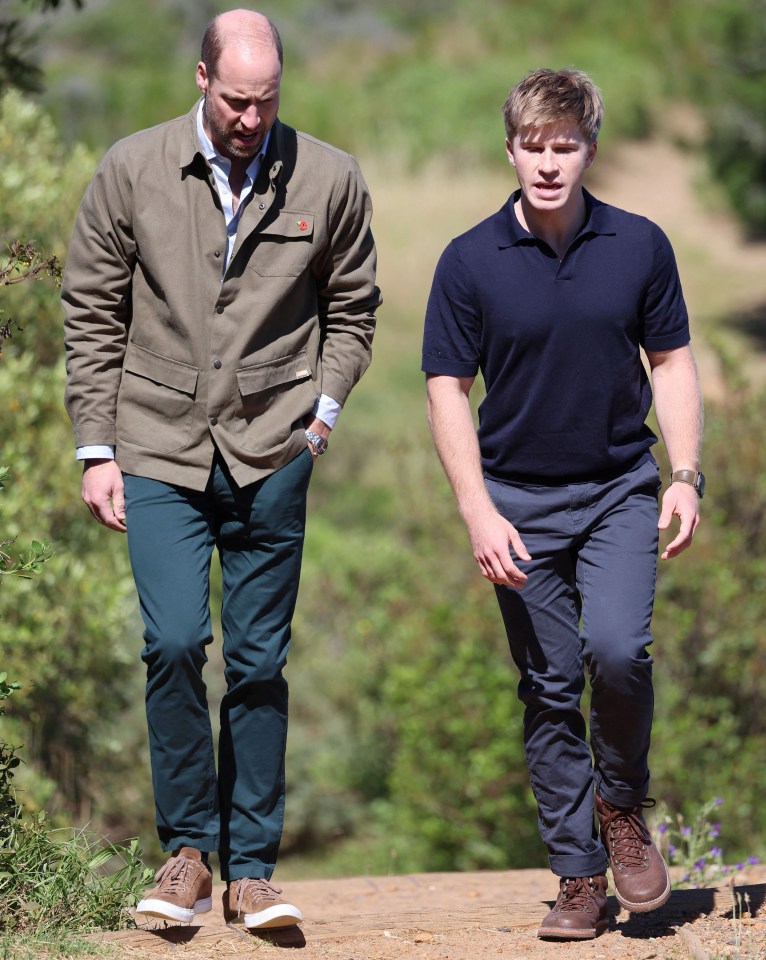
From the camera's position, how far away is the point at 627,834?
388 cm

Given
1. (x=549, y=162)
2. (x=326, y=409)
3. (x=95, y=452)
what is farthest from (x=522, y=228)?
(x=95, y=452)

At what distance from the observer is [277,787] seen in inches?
151

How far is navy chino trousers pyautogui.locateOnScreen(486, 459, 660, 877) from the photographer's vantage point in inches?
148

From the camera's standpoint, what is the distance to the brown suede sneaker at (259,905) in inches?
143

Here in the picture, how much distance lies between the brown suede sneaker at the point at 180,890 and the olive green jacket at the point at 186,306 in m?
0.98

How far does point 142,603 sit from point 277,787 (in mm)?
628

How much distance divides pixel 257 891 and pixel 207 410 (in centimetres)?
126

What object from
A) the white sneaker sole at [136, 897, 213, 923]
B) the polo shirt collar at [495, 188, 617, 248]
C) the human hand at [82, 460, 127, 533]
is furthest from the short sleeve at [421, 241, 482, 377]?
the white sneaker sole at [136, 897, 213, 923]

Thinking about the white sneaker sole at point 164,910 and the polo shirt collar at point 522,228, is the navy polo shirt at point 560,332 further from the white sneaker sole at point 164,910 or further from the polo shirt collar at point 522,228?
the white sneaker sole at point 164,910

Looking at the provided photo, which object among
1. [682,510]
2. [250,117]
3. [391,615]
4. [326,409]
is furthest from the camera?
[391,615]

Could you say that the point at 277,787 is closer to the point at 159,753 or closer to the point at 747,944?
the point at 159,753

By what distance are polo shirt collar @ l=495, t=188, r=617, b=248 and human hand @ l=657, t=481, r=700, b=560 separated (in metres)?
0.71

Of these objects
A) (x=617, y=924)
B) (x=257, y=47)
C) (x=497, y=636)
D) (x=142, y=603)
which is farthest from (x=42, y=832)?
(x=497, y=636)

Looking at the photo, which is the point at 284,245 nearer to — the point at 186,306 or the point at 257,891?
the point at 186,306
